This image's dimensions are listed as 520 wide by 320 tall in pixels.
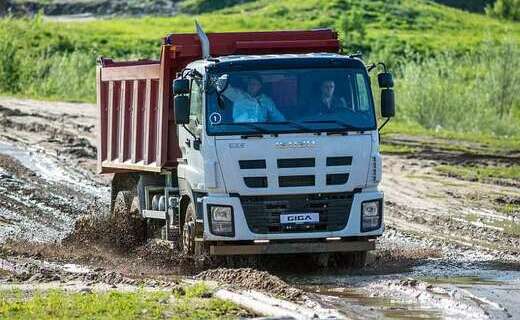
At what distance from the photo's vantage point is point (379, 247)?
18.9 m

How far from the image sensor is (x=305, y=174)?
15570 mm

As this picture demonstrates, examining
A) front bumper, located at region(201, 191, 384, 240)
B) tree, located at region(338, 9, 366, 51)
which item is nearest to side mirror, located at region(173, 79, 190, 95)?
front bumper, located at region(201, 191, 384, 240)

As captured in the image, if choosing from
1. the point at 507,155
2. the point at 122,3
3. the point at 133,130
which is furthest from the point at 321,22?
the point at 133,130

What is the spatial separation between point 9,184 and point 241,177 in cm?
1096

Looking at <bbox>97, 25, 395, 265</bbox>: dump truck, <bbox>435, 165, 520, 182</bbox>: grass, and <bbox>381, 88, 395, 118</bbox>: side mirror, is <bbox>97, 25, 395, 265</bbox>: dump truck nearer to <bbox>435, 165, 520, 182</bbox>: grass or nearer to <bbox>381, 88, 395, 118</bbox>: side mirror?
<bbox>381, 88, 395, 118</bbox>: side mirror

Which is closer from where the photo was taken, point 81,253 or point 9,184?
point 81,253

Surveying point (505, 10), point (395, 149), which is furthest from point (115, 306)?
point (505, 10)

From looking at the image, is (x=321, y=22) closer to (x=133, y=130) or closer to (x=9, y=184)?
(x=9, y=184)

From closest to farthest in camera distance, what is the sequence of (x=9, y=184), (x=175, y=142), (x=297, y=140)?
1. (x=297, y=140)
2. (x=175, y=142)
3. (x=9, y=184)

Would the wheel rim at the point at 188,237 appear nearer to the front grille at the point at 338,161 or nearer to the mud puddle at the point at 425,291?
the mud puddle at the point at 425,291

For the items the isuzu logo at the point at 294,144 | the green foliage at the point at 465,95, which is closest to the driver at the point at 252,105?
the isuzu logo at the point at 294,144

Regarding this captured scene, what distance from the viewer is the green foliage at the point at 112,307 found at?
39.5ft

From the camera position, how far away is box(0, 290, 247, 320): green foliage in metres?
12.0

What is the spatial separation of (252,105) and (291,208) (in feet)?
4.15
